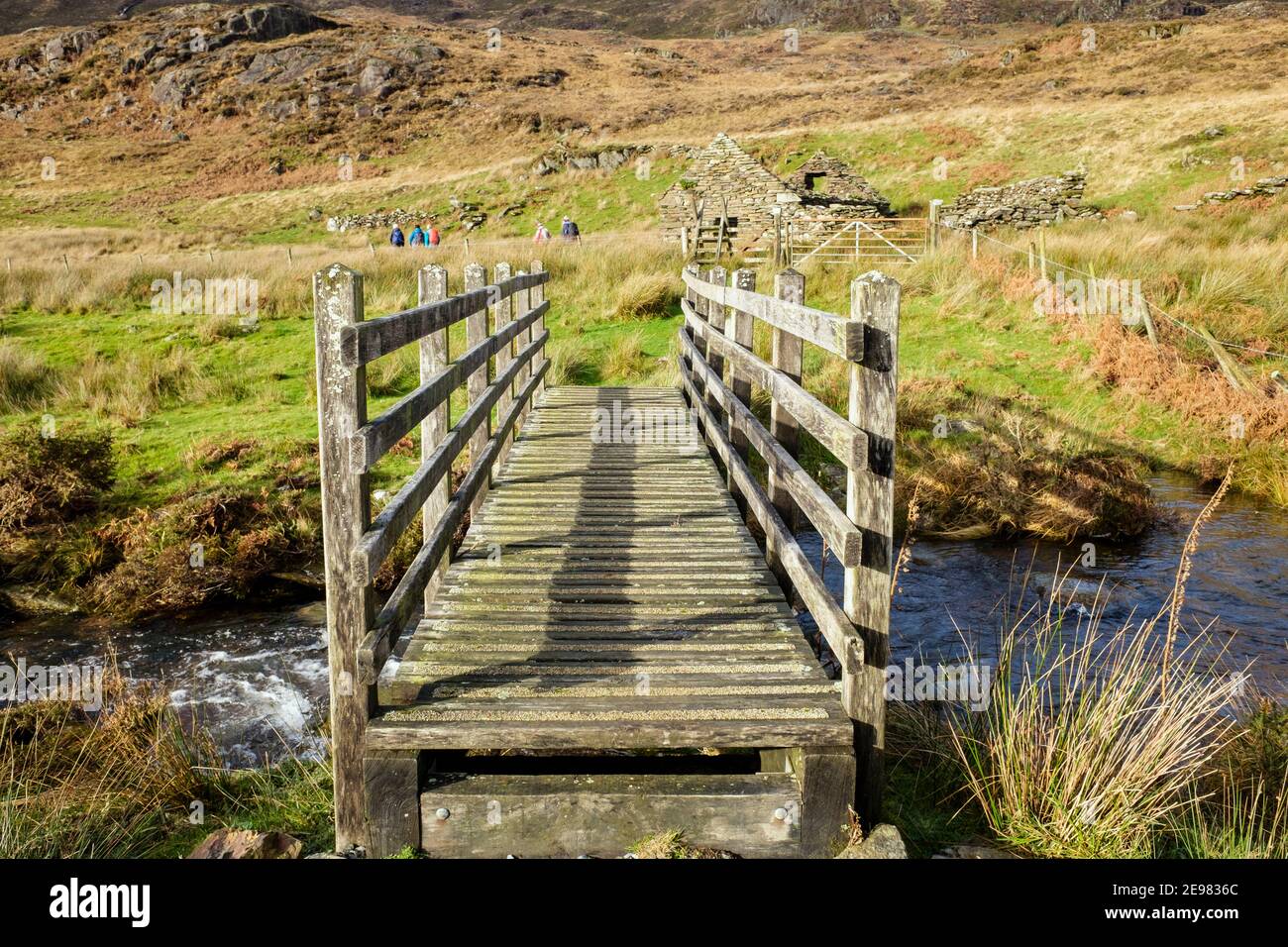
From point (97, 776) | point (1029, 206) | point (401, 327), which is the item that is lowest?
point (97, 776)

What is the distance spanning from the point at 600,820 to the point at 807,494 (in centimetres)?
163

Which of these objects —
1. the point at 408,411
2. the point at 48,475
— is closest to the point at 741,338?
the point at 408,411

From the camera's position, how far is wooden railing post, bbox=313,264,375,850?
11.8 feet

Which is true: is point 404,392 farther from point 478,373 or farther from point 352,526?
point 352,526

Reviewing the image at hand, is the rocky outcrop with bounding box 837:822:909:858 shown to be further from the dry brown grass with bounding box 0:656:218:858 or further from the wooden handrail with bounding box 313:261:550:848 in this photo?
the dry brown grass with bounding box 0:656:218:858

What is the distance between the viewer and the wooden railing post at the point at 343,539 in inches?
142

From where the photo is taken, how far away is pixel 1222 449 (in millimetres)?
11914

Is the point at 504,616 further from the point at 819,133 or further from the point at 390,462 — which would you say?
the point at 819,133

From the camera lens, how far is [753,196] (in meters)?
31.4

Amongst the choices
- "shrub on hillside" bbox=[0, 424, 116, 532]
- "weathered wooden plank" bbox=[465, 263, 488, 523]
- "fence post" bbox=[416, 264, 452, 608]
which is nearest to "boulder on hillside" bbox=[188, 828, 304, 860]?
"fence post" bbox=[416, 264, 452, 608]

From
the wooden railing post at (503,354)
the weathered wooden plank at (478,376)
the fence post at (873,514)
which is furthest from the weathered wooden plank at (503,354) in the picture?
the fence post at (873,514)

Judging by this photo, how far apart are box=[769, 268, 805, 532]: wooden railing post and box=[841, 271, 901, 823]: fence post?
1783mm

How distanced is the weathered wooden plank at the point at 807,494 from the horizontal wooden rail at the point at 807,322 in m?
0.60
